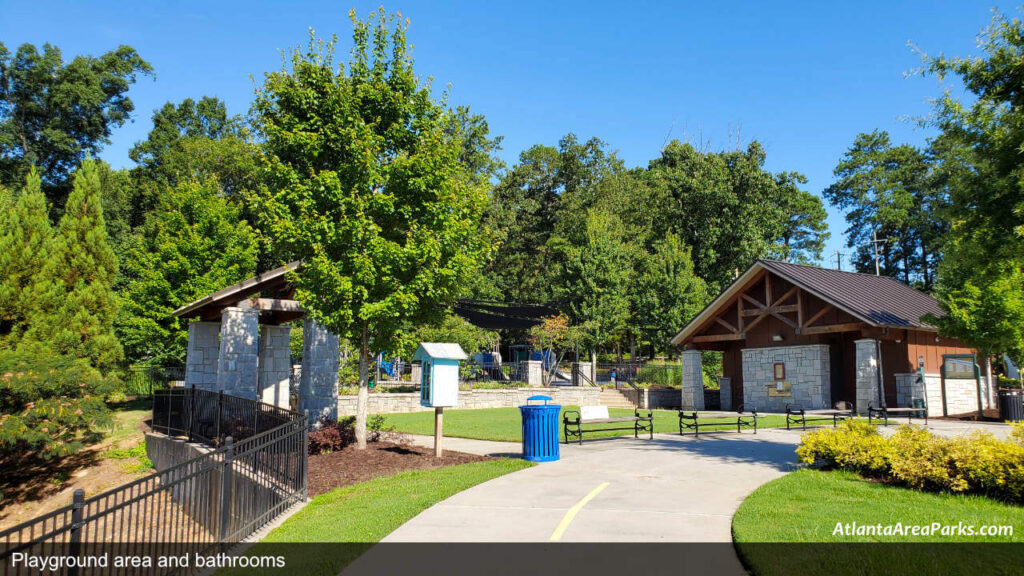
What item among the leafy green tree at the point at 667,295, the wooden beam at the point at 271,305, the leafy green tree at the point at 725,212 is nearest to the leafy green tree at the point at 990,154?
the wooden beam at the point at 271,305

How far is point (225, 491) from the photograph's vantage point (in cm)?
672

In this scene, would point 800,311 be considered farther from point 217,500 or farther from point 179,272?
point 179,272

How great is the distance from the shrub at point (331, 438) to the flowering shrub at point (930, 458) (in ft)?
29.3

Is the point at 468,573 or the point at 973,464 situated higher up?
the point at 973,464

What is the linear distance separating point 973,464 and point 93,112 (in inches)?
2181

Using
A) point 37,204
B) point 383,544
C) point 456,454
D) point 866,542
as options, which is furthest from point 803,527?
point 37,204

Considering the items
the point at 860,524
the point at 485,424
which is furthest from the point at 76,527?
the point at 485,424

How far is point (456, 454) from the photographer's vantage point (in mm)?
12539

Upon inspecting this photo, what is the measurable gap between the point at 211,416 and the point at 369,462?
4.12m

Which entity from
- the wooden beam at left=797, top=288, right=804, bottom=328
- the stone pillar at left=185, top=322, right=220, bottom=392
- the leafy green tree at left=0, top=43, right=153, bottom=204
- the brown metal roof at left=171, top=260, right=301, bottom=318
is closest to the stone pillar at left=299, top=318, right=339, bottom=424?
the brown metal roof at left=171, top=260, right=301, bottom=318

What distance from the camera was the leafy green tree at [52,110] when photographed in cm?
4219

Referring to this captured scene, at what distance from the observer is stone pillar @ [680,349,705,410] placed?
1081 inches

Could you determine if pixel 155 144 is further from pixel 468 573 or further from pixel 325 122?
pixel 468 573

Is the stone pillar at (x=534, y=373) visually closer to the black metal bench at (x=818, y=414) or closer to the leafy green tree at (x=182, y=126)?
the black metal bench at (x=818, y=414)
